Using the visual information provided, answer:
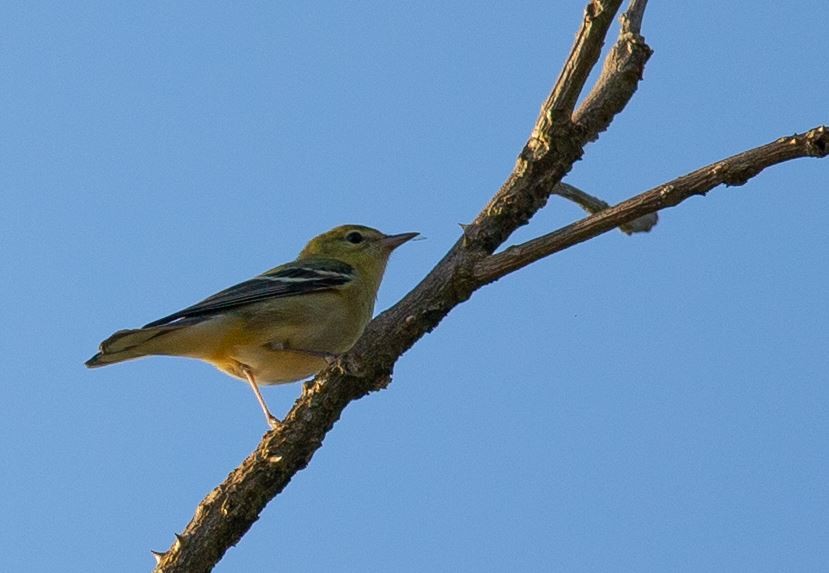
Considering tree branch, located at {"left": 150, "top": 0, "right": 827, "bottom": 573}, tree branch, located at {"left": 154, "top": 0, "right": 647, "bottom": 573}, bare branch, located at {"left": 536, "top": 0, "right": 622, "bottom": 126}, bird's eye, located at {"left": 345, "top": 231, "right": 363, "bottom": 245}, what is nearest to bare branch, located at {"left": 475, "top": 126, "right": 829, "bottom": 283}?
tree branch, located at {"left": 150, "top": 0, "right": 827, "bottom": 573}

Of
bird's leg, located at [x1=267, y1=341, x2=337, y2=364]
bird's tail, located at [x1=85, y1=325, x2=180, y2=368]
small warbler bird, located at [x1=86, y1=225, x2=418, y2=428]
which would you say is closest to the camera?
bird's tail, located at [x1=85, y1=325, x2=180, y2=368]

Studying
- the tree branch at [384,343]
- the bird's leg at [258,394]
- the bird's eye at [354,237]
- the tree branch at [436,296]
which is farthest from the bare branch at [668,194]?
the bird's eye at [354,237]

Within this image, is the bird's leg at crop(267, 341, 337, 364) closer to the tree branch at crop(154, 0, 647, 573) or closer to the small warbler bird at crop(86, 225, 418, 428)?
the small warbler bird at crop(86, 225, 418, 428)

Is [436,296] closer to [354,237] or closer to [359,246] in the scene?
[359,246]

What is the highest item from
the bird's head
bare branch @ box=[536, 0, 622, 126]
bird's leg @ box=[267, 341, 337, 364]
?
the bird's head

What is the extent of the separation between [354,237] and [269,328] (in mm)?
2400

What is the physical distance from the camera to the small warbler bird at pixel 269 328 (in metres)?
9.17

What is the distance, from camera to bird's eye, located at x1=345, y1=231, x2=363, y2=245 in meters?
11.9

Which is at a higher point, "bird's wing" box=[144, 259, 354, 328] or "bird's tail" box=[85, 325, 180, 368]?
"bird's wing" box=[144, 259, 354, 328]

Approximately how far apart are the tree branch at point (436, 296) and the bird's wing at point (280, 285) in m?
3.37

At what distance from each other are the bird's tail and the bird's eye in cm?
334

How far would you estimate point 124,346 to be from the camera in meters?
8.73

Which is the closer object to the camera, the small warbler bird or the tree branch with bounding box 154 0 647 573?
the tree branch with bounding box 154 0 647 573

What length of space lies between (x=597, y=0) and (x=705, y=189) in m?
1.22
